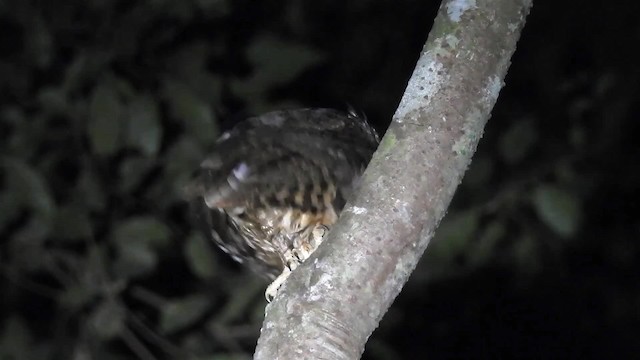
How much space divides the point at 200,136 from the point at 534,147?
0.56 m

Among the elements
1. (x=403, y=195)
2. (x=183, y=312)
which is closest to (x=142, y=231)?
(x=183, y=312)

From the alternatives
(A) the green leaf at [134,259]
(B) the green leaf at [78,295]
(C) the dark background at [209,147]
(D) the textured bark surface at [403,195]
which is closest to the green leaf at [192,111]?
(C) the dark background at [209,147]

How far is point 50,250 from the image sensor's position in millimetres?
1585

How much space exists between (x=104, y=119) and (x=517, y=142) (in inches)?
25.1

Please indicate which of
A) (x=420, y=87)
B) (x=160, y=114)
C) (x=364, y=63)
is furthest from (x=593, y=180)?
(x=420, y=87)

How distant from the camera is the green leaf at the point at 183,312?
4.97ft

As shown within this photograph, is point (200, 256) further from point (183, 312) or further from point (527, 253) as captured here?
point (527, 253)

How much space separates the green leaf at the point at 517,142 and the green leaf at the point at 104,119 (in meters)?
0.60

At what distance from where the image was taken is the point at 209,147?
1375 mm

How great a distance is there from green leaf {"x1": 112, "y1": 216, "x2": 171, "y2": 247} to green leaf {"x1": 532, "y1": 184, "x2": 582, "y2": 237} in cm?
Answer: 61

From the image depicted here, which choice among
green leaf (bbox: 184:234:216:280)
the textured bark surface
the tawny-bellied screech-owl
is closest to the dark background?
green leaf (bbox: 184:234:216:280)

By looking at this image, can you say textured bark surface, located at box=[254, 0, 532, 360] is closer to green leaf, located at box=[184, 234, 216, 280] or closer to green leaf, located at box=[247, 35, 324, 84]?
green leaf, located at box=[247, 35, 324, 84]

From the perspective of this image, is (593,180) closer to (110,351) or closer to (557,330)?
(557,330)

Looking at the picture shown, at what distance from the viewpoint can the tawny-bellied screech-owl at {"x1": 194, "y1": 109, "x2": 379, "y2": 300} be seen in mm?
782
